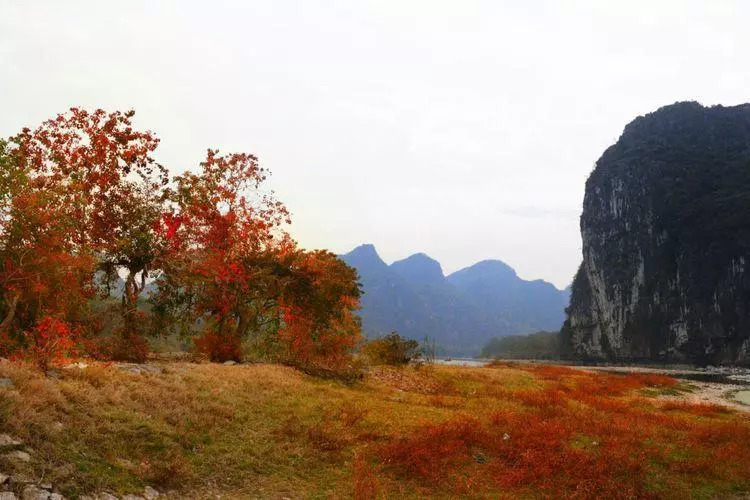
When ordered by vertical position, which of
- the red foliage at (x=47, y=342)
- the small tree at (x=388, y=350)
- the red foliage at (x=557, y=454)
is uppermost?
the red foliage at (x=47, y=342)

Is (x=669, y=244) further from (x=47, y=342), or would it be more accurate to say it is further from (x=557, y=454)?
(x=47, y=342)

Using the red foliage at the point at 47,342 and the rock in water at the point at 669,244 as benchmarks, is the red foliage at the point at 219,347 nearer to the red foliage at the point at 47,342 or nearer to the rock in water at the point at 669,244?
the red foliage at the point at 47,342

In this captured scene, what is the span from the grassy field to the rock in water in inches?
4520

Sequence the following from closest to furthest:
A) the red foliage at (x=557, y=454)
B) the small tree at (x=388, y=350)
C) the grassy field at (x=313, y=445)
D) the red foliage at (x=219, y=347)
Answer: the grassy field at (x=313, y=445) → the red foliage at (x=557, y=454) → the red foliage at (x=219, y=347) → the small tree at (x=388, y=350)

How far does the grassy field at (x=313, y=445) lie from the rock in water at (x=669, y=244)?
115 meters

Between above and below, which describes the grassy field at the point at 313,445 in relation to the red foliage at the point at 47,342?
below

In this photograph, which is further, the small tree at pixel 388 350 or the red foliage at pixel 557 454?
the small tree at pixel 388 350

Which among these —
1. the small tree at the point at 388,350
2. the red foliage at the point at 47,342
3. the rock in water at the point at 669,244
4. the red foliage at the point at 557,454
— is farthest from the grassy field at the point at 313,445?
the rock in water at the point at 669,244

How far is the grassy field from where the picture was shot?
29.5 feet

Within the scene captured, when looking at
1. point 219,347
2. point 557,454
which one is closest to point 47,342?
point 219,347

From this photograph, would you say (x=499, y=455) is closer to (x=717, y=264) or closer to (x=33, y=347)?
(x=33, y=347)

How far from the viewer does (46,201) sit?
13.7 m

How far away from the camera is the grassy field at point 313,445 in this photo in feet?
29.5

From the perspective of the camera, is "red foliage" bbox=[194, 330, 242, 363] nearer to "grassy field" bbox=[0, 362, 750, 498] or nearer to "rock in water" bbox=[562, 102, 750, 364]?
"grassy field" bbox=[0, 362, 750, 498]
